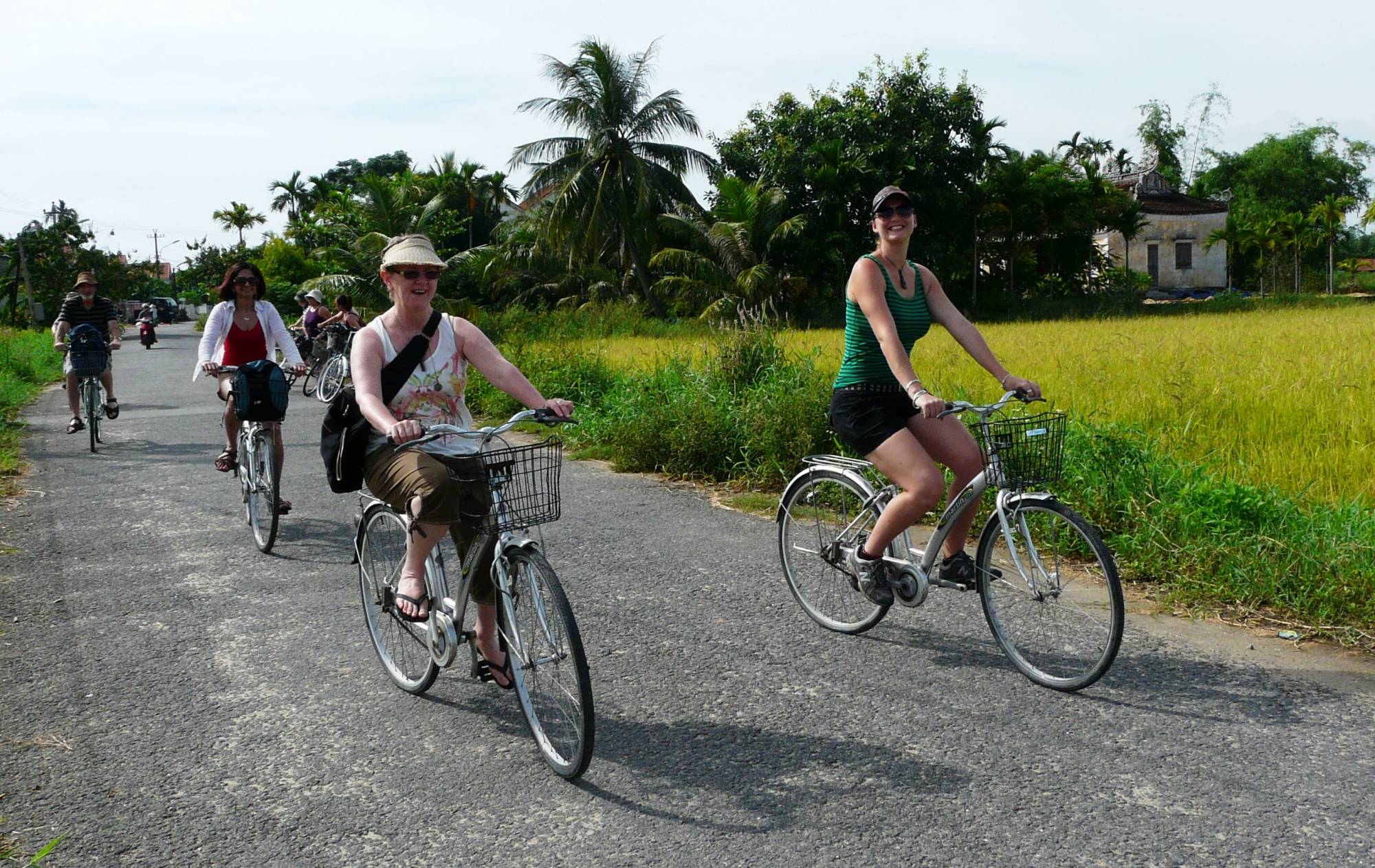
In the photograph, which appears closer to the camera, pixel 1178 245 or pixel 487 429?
pixel 487 429

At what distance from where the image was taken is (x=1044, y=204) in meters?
40.4

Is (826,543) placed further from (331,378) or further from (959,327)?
(331,378)

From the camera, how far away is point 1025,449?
4320mm

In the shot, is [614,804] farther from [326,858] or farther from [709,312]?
[709,312]

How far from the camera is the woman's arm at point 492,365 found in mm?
3820

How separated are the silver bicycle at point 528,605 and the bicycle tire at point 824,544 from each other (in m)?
1.60

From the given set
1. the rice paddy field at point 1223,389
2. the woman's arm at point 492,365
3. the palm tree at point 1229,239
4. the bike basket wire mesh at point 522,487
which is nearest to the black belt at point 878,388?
the woman's arm at point 492,365

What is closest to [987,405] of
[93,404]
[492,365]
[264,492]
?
[492,365]

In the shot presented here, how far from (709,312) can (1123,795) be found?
27.9 meters

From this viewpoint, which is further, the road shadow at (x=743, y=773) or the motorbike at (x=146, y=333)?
the motorbike at (x=146, y=333)

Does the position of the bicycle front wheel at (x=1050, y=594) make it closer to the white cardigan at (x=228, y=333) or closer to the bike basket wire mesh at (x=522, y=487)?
the bike basket wire mesh at (x=522, y=487)

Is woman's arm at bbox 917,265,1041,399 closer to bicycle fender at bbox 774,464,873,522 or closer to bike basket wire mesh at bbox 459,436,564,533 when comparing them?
bicycle fender at bbox 774,464,873,522

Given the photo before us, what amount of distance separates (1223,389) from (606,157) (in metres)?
28.2

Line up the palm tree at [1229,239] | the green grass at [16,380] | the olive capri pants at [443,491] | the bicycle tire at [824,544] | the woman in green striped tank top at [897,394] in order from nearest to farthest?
the olive capri pants at [443,491] < the woman in green striped tank top at [897,394] < the bicycle tire at [824,544] < the green grass at [16,380] < the palm tree at [1229,239]
